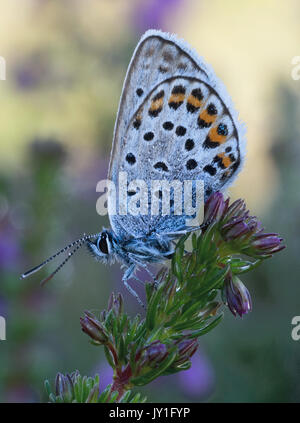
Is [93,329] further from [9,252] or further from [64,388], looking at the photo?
[9,252]

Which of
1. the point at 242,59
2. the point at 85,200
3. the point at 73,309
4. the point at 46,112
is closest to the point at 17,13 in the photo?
the point at 46,112

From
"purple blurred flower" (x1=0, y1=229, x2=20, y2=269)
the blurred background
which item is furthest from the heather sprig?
"purple blurred flower" (x1=0, y1=229, x2=20, y2=269)

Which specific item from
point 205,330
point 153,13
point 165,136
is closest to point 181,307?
point 205,330

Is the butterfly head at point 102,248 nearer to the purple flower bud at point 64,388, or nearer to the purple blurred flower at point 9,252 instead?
the purple flower bud at point 64,388

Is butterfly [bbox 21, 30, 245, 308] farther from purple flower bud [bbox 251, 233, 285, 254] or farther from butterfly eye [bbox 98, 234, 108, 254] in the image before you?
purple flower bud [bbox 251, 233, 285, 254]

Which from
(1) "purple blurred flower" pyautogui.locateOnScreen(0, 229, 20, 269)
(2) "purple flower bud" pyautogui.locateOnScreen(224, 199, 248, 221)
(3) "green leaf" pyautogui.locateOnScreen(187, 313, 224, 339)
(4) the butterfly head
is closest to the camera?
(3) "green leaf" pyautogui.locateOnScreen(187, 313, 224, 339)
